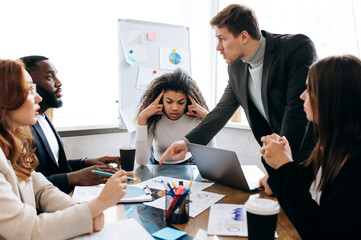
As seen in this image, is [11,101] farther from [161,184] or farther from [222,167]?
[222,167]

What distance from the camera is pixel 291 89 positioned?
1546mm

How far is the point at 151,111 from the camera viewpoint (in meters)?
2.14

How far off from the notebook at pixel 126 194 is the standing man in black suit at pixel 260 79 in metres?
0.32

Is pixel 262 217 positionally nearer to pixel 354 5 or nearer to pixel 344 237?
pixel 344 237

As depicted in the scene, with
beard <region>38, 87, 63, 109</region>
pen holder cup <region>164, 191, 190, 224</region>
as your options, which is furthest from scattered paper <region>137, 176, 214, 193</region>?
beard <region>38, 87, 63, 109</region>

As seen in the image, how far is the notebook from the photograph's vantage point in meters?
1.17

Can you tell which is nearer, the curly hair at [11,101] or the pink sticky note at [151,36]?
the curly hair at [11,101]

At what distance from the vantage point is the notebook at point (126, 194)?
1.17 metres

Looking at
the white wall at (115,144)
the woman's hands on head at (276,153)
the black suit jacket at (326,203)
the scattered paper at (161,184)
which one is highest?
the woman's hands on head at (276,153)

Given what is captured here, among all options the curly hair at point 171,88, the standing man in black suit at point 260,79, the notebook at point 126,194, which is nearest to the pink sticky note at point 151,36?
the curly hair at point 171,88

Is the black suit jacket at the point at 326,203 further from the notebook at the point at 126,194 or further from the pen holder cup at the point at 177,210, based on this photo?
the notebook at the point at 126,194

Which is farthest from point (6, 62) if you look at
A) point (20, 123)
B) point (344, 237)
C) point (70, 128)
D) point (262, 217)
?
point (70, 128)

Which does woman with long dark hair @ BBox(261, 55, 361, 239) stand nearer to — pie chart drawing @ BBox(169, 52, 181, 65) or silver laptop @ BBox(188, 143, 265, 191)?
silver laptop @ BBox(188, 143, 265, 191)

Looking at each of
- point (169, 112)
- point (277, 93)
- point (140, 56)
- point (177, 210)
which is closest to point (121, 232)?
point (177, 210)
